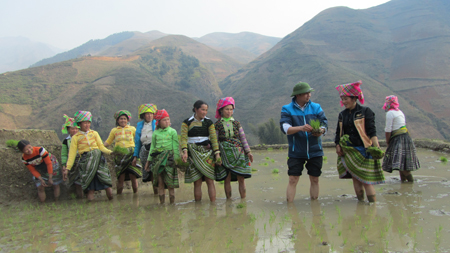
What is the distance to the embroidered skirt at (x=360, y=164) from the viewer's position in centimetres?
455

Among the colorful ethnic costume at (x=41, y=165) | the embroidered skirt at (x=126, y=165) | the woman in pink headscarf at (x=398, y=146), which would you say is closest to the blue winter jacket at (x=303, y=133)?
the woman in pink headscarf at (x=398, y=146)

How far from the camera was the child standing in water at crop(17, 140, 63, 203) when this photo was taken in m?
5.88

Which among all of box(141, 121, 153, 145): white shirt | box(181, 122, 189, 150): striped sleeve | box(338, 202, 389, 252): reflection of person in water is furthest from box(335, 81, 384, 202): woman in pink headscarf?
box(141, 121, 153, 145): white shirt

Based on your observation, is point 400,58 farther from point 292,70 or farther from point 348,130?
point 348,130

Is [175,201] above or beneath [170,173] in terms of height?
beneath

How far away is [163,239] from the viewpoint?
3.69 m

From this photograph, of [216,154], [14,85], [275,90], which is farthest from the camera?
[275,90]

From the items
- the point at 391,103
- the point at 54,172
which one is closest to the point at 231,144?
the point at 391,103

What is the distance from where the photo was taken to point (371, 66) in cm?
7019

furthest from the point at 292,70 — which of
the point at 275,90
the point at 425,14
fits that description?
the point at 425,14

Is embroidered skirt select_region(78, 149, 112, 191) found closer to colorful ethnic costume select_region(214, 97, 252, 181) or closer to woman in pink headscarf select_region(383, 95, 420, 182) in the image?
colorful ethnic costume select_region(214, 97, 252, 181)

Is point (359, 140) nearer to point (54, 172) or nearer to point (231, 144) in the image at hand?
point (231, 144)

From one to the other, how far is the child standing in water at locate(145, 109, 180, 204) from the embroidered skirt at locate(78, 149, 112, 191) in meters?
1.21

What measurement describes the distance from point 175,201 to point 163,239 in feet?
6.63
